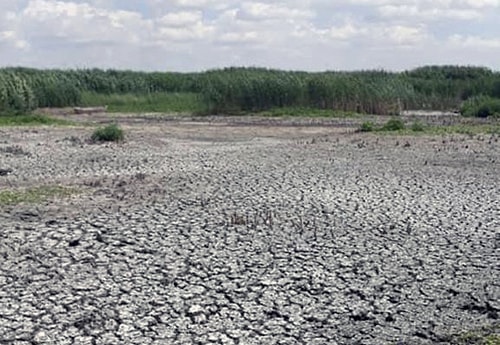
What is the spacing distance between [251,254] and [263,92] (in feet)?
105

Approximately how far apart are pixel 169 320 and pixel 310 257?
7.94 feet

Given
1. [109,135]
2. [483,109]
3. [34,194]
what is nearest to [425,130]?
[109,135]

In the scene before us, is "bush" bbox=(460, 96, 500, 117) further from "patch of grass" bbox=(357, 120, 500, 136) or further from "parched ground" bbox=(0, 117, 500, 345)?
"parched ground" bbox=(0, 117, 500, 345)

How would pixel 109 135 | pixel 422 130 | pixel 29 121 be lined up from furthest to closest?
pixel 29 121 < pixel 422 130 < pixel 109 135

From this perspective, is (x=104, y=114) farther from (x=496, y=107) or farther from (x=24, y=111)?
(x=496, y=107)

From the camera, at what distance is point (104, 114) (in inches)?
1583

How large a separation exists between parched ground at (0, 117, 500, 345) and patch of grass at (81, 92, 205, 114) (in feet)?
87.1

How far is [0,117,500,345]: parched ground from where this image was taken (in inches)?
266

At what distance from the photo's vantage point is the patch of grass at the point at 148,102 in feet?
143

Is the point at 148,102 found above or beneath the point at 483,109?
above

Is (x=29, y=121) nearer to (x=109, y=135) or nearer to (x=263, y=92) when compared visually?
(x=109, y=135)

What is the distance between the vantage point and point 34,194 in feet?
41.5

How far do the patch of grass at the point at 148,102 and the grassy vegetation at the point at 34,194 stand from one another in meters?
28.3

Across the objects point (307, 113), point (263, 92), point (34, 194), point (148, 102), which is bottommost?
point (34, 194)
